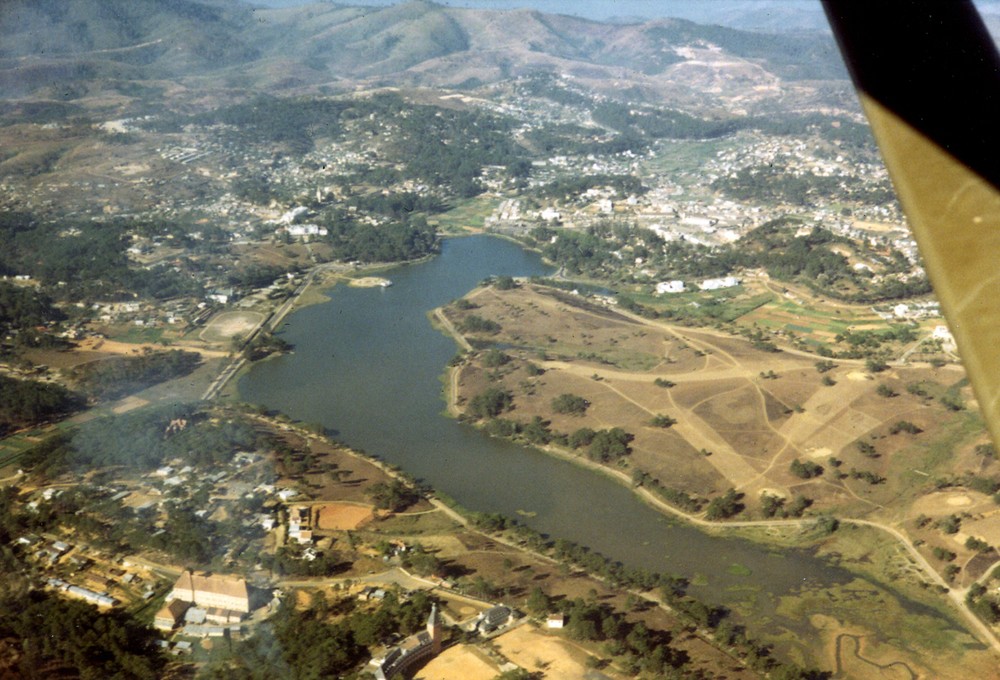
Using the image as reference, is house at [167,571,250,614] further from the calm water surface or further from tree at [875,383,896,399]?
tree at [875,383,896,399]

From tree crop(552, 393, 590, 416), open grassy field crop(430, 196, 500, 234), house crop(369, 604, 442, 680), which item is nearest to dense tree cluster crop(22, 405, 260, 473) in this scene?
tree crop(552, 393, 590, 416)

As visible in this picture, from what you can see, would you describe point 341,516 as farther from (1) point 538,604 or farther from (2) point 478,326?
(2) point 478,326

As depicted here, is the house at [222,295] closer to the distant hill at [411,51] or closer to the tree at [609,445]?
the tree at [609,445]

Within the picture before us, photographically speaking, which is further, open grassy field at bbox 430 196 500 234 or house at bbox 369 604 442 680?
open grassy field at bbox 430 196 500 234


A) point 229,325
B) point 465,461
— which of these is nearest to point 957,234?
point 465,461

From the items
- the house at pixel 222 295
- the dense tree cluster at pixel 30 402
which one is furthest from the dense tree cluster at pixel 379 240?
the dense tree cluster at pixel 30 402

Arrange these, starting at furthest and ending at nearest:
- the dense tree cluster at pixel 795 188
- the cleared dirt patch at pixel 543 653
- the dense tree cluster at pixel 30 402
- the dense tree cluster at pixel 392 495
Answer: the dense tree cluster at pixel 795 188, the dense tree cluster at pixel 30 402, the dense tree cluster at pixel 392 495, the cleared dirt patch at pixel 543 653

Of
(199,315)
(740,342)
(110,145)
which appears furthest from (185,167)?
(740,342)

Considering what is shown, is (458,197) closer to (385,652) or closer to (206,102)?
(206,102)
